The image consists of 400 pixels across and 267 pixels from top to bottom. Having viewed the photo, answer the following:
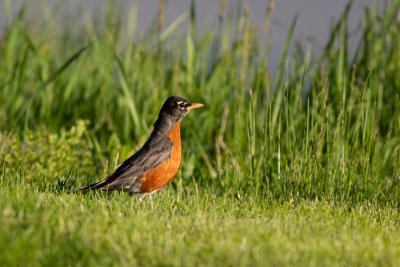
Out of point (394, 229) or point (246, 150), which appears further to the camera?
point (246, 150)

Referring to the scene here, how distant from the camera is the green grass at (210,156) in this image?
3.60m

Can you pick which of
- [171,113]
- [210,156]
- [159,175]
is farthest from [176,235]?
[210,156]

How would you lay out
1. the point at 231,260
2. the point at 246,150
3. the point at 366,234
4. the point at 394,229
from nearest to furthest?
the point at 231,260, the point at 366,234, the point at 394,229, the point at 246,150

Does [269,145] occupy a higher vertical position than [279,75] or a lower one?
lower

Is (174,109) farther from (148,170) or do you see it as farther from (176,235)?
(176,235)

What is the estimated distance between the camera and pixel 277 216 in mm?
4695

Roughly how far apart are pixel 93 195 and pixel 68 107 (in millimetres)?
A: 3863

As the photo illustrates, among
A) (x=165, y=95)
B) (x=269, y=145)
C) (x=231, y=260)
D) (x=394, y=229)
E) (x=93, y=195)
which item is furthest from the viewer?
(x=165, y=95)

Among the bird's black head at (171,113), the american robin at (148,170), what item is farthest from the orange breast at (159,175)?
the bird's black head at (171,113)

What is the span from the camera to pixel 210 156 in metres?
7.84

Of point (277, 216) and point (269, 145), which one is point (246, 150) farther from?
point (277, 216)

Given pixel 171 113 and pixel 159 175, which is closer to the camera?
pixel 159 175

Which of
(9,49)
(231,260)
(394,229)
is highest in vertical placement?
(9,49)

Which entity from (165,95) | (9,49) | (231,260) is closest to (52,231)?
(231,260)
